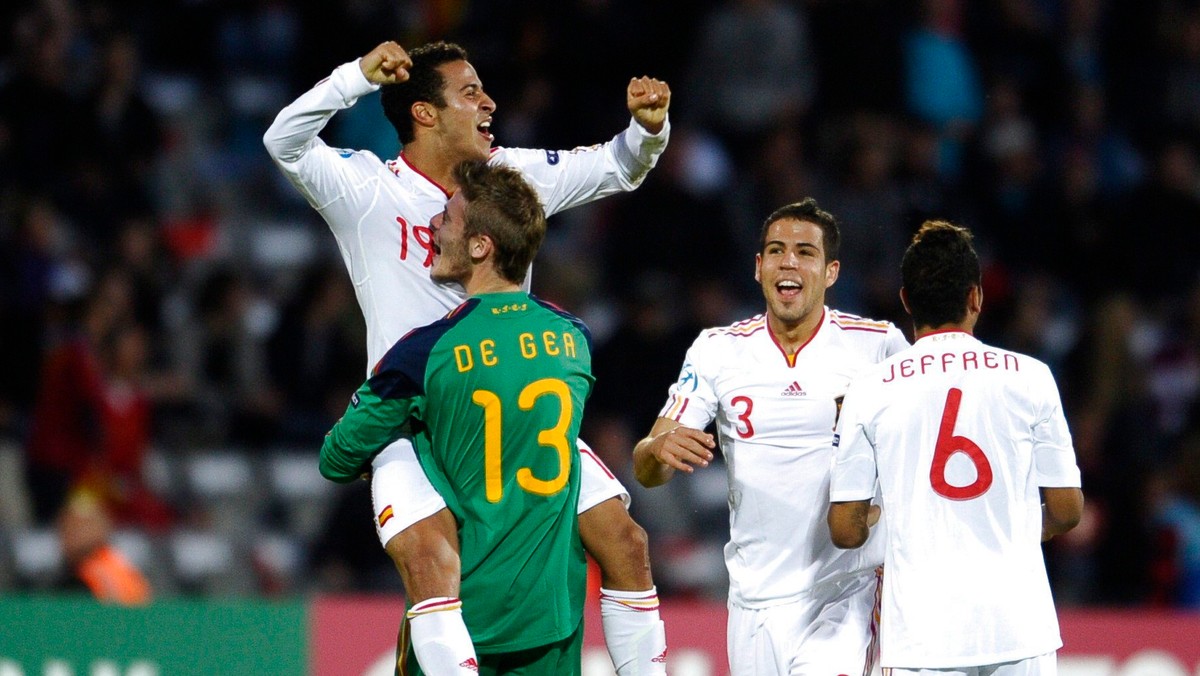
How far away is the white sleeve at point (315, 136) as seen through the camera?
18.2 feet

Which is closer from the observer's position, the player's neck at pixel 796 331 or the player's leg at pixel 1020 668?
the player's leg at pixel 1020 668

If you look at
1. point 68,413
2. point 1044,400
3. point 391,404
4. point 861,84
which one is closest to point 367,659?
point 68,413

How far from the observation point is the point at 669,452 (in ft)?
17.9

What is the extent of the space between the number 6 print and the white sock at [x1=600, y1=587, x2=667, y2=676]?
1.01m

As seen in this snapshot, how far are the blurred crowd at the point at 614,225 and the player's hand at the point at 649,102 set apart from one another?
14.9 feet

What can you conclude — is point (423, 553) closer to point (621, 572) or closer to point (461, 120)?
point (621, 572)

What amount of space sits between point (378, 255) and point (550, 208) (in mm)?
656

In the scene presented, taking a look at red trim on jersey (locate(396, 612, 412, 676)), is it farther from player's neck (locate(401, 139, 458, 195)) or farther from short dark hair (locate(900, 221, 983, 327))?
short dark hair (locate(900, 221, 983, 327))

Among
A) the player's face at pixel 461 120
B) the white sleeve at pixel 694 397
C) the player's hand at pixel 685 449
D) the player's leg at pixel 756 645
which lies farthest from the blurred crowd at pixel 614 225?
the player's hand at pixel 685 449

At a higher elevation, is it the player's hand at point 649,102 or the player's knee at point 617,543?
the player's hand at point 649,102

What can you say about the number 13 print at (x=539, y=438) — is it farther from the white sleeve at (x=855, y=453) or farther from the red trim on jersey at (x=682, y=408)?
the white sleeve at (x=855, y=453)

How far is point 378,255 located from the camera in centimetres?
585

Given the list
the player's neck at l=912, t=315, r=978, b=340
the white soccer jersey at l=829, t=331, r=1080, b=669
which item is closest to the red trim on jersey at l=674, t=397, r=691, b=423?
the white soccer jersey at l=829, t=331, r=1080, b=669

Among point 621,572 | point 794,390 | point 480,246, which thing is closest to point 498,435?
point 480,246
